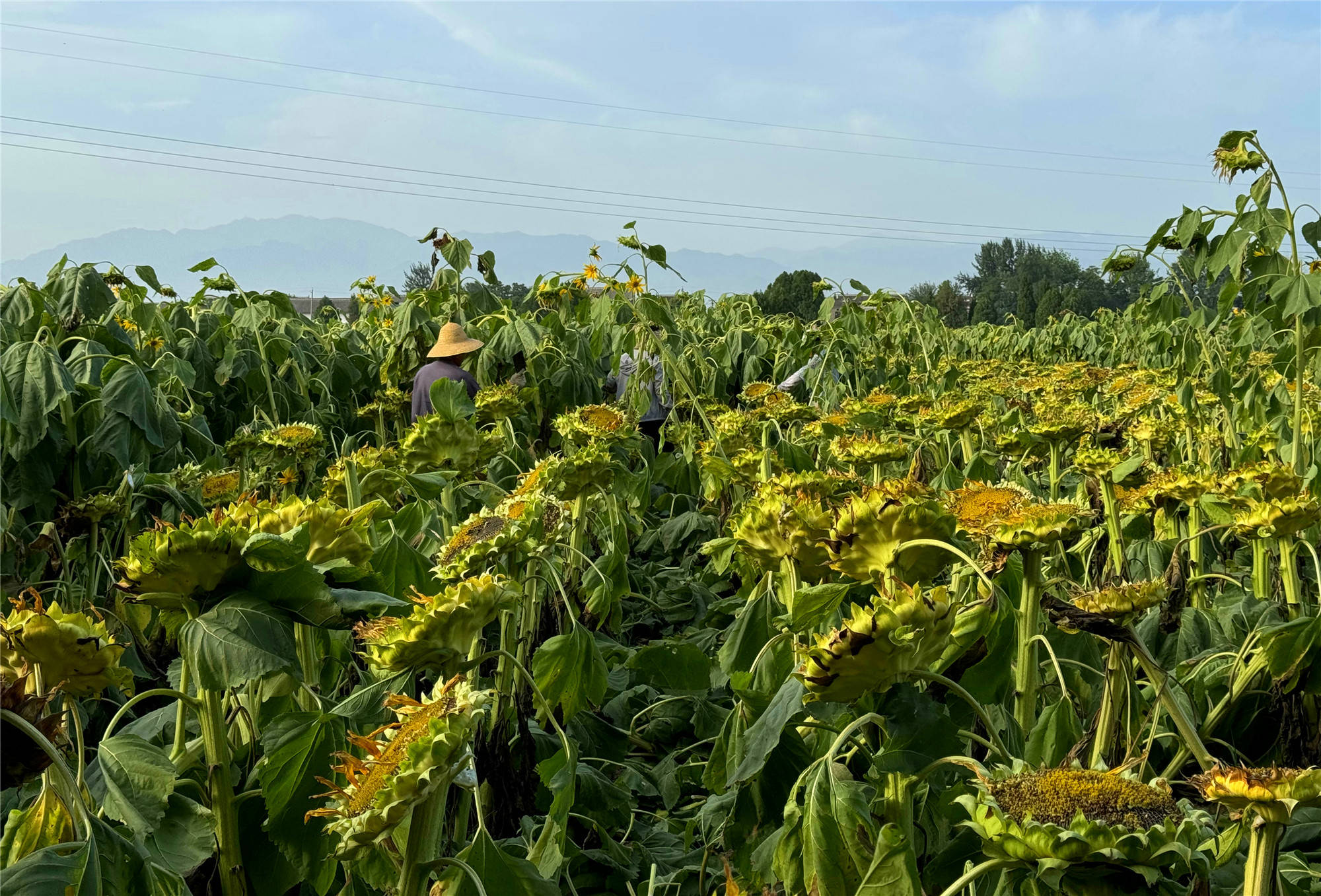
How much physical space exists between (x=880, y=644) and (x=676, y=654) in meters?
1.60

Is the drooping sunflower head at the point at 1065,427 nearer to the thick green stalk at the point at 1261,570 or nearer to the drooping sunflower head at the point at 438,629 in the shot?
the thick green stalk at the point at 1261,570

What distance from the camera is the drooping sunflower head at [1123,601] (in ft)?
3.83

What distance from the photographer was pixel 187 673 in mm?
1353

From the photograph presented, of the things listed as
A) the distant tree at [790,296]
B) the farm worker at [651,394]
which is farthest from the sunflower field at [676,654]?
the distant tree at [790,296]

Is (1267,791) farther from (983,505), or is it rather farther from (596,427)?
(596,427)

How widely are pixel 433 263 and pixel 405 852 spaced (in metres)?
6.72

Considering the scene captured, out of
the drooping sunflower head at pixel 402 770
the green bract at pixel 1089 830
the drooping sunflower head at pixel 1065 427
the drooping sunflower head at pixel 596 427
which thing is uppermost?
the drooping sunflower head at pixel 1065 427

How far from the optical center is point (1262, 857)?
3.08 ft

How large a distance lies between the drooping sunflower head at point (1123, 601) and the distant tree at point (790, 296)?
1110 inches

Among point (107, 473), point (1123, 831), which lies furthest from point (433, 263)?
point (1123, 831)

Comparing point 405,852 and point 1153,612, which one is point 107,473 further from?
point 1153,612

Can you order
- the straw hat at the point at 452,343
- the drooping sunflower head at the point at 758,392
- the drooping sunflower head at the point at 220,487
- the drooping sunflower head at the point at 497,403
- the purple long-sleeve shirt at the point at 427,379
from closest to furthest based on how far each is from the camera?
the drooping sunflower head at the point at 220,487 → the drooping sunflower head at the point at 497,403 → the drooping sunflower head at the point at 758,392 → the purple long-sleeve shirt at the point at 427,379 → the straw hat at the point at 452,343

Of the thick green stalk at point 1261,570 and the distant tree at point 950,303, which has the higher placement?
the distant tree at point 950,303

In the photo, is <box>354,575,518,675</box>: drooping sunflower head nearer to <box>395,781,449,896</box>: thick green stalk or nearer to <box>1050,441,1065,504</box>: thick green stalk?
<box>395,781,449,896</box>: thick green stalk
